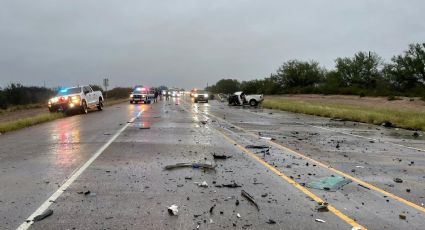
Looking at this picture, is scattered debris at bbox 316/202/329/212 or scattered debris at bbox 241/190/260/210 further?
scattered debris at bbox 241/190/260/210

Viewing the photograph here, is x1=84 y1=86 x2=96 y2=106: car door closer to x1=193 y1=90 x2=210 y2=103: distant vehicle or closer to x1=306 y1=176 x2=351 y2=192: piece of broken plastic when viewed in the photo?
x1=193 y1=90 x2=210 y2=103: distant vehicle

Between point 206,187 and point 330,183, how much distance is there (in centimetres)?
239

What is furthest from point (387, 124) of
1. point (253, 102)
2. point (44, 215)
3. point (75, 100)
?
point (253, 102)

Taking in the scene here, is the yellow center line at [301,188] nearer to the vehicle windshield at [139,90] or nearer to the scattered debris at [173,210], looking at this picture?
the scattered debris at [173,210]

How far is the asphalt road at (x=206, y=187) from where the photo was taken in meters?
6.38

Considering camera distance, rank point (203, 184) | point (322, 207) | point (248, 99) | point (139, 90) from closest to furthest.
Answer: point (322, 207), point (203, 184), point (248, 99), point (139, 90)

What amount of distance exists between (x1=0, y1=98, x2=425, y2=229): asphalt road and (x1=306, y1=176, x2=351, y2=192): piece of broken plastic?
154 mm

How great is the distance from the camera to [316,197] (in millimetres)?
7785

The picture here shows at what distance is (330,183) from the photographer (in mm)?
8953

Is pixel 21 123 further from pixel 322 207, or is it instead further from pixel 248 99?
pixel 248 99

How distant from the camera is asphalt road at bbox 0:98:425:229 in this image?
638 centimetres

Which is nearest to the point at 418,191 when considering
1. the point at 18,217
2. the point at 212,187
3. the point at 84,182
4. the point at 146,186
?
the point at 212,187

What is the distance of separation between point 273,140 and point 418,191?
833cm

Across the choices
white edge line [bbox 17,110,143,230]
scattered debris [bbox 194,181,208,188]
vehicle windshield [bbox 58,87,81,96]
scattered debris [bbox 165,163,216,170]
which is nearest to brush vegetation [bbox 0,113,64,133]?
vehicle windshield [bbox 58,87,81,96]
